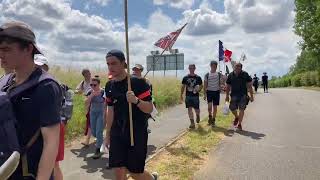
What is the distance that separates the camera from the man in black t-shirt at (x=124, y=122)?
19.0 ft

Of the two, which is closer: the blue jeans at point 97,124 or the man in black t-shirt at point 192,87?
the blue jeans at point 97,124

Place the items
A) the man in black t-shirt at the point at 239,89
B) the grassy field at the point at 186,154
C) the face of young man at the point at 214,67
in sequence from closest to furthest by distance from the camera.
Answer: the grassy field at the point at 186,154 < the man in black t-shirt at the point at 239,89 < the face of young man at the point at 214,67

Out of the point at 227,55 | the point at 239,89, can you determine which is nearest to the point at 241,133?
the point at 239,89

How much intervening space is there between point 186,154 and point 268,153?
166 centimetres

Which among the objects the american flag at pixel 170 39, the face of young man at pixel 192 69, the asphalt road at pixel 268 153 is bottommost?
the asphalt road at pixel 268 153

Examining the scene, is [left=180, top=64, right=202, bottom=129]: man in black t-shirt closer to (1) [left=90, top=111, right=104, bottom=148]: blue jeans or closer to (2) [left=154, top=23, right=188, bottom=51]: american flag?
(2) [left=154, top=23, right=188, bottom=51]: american flag

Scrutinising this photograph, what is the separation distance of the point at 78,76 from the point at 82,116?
33.3 ft

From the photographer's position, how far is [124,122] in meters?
5.86

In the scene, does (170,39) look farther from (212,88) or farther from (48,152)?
(48,152)

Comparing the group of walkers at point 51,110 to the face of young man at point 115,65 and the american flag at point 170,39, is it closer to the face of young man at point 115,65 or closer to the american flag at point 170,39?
the face of young man at point 115,65

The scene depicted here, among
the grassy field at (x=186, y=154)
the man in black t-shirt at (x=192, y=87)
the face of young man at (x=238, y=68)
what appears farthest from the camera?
the man in black t-shirt at (x=192, y=87)

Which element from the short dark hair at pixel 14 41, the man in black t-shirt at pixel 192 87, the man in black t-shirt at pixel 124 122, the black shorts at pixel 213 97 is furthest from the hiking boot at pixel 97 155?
the short dark hair at pixel 14 41

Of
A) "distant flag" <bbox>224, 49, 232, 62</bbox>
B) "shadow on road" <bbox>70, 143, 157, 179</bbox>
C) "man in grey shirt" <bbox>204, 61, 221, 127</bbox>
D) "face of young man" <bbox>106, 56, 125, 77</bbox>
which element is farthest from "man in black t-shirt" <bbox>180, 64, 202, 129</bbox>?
"distant flag" <bbox>224, 49, 232, 62</bbox>

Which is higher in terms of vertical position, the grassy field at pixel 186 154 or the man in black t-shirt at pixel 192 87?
the man in black t-shirt at pixel 192 87
